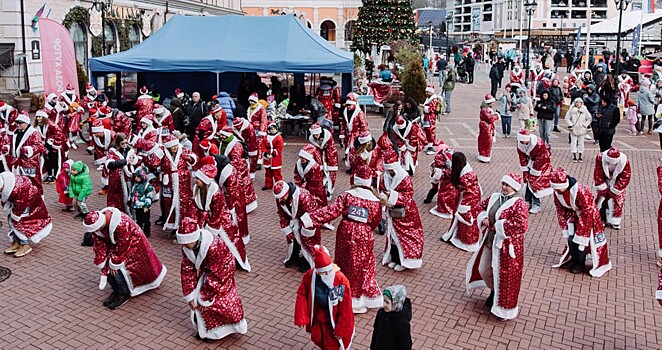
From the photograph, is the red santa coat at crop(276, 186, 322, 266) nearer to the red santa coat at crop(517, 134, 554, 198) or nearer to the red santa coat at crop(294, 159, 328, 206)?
the red santa coat at crop(294, 159, 328, 206)

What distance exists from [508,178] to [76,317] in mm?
5068

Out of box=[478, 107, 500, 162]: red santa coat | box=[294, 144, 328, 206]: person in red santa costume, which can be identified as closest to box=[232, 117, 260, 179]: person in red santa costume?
box=[294, 144, 328, 206]: person in red santa costume

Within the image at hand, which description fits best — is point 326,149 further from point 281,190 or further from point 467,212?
point 281,190

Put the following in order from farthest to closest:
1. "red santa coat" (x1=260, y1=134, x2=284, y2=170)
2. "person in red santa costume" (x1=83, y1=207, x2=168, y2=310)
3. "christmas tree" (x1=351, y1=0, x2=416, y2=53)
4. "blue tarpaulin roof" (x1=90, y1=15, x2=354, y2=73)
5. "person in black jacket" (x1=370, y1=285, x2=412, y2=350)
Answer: "christmas tree" (x1=351, y1=0, x2=416, y2=53) → "blue tarpaulin roof" (x1=90, y1=15, x2=354, y2=73) → "red santa coat" (x1=260, y1=134, x2=284, y2=170) → "person in red santa costume" (x1=83, y1=207, x2=168, y2=310) → "person in black jacket" (x1=370, y1=285, x2=412, y2=350)

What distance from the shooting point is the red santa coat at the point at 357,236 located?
725cm

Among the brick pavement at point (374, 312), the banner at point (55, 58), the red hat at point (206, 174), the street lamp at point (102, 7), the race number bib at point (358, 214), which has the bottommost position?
the brick pavement at point (374, 312)

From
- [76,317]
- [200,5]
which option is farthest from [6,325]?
[200,5]

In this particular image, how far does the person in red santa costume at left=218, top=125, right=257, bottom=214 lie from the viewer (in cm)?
1084

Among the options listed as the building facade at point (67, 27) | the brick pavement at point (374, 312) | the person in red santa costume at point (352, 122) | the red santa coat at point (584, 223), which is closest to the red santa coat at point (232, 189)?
the brick pavement at point (374, 312)

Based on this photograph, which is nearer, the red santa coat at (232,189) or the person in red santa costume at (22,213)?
the person in red santa costume at (22,213)

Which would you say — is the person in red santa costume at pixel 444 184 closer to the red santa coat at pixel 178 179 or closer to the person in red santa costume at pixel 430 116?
the red santa coat at pixel 178 179

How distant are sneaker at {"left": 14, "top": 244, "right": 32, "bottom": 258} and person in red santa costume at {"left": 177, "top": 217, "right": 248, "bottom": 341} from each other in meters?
3.88

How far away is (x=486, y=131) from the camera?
15164 mm

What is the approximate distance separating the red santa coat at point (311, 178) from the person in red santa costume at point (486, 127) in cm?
629
